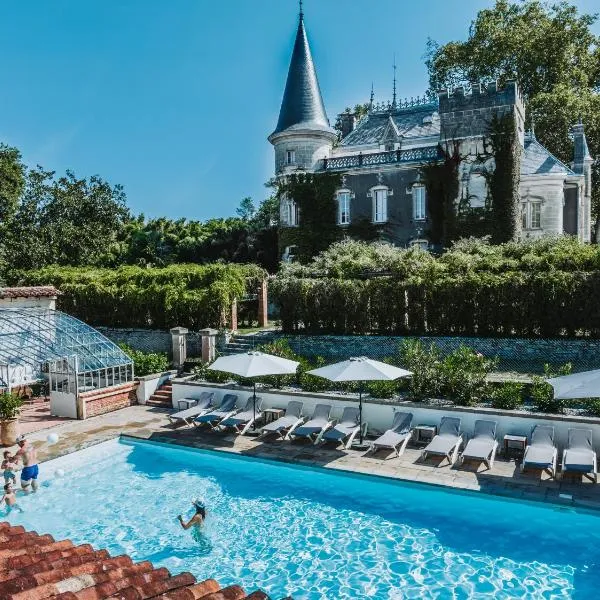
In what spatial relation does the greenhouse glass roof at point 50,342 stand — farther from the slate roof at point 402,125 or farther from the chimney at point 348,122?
the chimney at point 348,122

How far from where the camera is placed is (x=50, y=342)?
18906 millimetres

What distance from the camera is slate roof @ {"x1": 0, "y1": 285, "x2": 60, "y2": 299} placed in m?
22.4

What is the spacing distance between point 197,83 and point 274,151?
1808 cm

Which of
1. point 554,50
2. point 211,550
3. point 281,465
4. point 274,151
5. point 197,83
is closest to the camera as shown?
point 211,550

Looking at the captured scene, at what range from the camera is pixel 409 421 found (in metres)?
14.5

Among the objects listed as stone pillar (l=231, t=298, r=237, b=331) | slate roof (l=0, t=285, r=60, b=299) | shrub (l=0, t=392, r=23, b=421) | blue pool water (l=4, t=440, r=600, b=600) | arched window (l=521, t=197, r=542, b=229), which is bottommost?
blue pool water (l=4, t=440, r=600, b=600)

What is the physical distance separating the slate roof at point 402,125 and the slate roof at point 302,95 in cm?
385

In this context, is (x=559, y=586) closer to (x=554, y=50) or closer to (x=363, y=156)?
(x=363, y=156)

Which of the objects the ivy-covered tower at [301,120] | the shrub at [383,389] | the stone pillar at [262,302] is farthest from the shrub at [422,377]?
the ivy-covered tower at [301,120]

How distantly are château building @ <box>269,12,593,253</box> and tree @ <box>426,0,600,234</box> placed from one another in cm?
463

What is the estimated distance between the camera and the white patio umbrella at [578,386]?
11136 mm

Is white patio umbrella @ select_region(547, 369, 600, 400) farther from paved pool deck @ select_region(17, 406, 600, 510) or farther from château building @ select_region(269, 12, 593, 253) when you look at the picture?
château building @ select_region(269, 12, 593, 253)

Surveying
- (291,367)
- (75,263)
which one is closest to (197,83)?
(291,367)

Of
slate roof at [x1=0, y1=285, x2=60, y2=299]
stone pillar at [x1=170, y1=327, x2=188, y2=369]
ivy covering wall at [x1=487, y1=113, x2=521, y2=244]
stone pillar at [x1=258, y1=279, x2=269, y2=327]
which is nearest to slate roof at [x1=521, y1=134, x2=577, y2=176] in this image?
ivy covering wall at [x1=487, y1=113, x2=521, y2=244]
